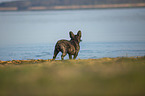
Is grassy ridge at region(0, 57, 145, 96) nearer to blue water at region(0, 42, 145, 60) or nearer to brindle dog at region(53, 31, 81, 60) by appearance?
brindle dog at region(53, 31, 81, 60)

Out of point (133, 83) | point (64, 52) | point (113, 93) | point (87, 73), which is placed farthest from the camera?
point (64, 52)

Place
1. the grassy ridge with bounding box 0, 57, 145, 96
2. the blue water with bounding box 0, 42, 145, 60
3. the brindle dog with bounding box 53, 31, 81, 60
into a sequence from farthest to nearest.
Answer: the blue water with bounding box 0, 42, 145, 60
the brindle dog with bounding box 53, 31, 81, 60
the grassy ridge with bounding box 0, 57, 145, 96

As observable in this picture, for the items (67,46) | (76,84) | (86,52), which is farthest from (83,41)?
(76,84)

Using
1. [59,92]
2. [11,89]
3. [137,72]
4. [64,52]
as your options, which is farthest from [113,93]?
[64,52]

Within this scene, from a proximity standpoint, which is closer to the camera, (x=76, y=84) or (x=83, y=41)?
(x=76, y=84)

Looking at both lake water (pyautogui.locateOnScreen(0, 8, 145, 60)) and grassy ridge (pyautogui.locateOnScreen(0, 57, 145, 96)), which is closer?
grassy ridge (pyautogui.locateOnScreen(0, 57, 145, 96))

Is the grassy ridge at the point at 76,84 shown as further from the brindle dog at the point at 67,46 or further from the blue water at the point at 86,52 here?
the blue water at the point at 86,52

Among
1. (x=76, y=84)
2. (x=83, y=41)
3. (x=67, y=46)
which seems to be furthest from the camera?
(x=83, y=41)

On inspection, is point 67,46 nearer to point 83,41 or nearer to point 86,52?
point 86,52

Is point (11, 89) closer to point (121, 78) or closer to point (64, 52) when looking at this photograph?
point (121, 78)

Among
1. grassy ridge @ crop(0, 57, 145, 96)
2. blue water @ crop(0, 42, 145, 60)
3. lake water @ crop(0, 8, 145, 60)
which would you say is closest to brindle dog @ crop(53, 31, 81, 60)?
lake water @ crop(0, 8, 145, 60)

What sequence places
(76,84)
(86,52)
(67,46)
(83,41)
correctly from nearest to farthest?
(76,84) < (67,46) < (86,52) < (83,41)

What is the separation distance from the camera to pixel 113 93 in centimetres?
526

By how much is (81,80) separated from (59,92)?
58cm
